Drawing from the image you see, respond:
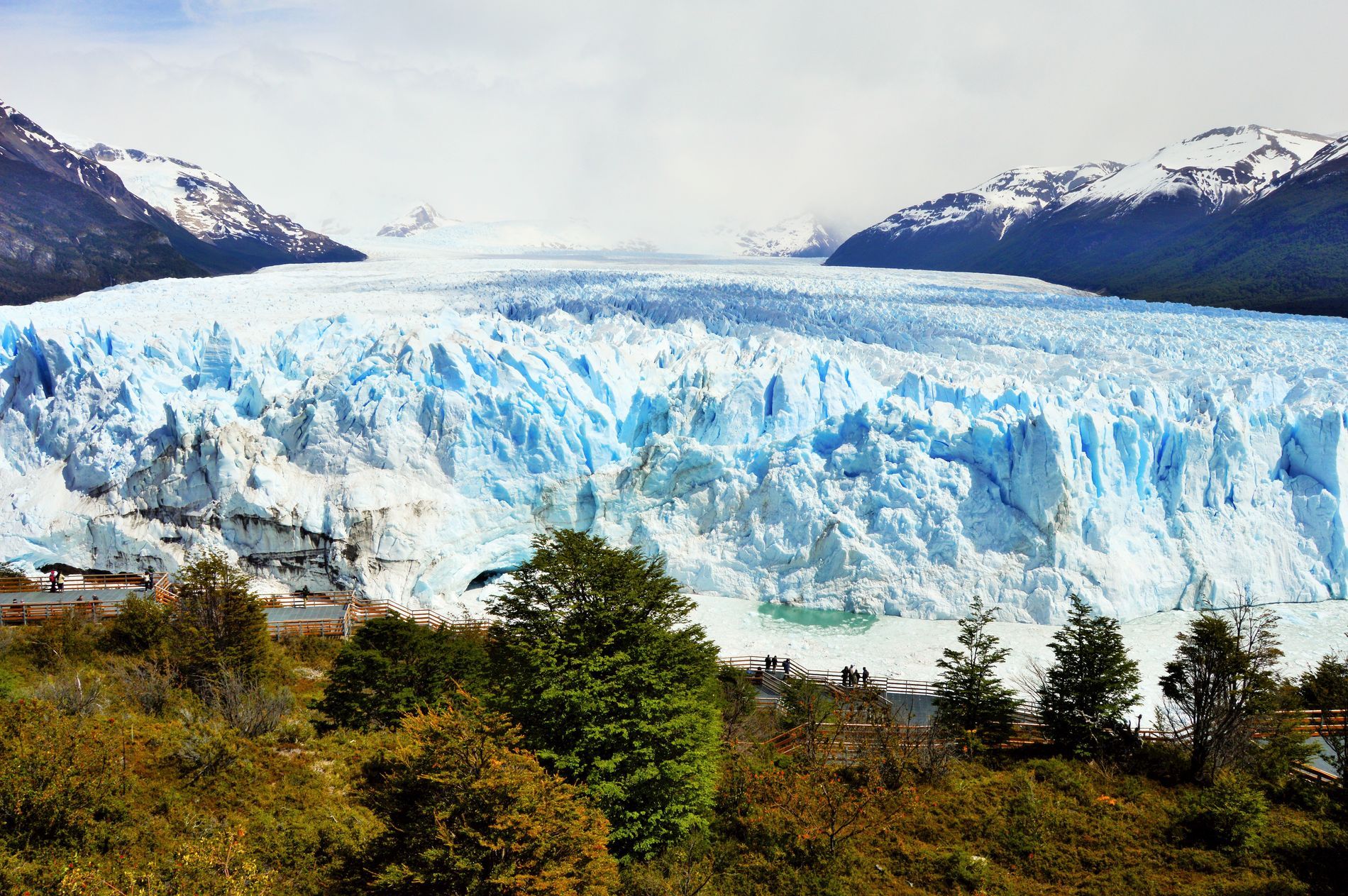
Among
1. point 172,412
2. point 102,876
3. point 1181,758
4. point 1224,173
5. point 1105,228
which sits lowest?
point 1181,758

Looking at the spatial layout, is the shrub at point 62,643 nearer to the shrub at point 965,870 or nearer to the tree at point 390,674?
the tree at point 390,674

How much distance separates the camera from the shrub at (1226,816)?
8.80 m

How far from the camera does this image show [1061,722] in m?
11.3

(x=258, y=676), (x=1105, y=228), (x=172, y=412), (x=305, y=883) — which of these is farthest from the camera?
(x=1105, y=228)

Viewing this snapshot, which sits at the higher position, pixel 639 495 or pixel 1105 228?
pixel 1105 228

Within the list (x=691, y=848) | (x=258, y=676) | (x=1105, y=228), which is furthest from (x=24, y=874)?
(x=1105, y=228)

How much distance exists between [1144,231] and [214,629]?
233ft

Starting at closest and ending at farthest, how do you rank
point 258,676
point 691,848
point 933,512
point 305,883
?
1. point 305,883
2. point 691,848
3. point 258,676
4. point 933,512

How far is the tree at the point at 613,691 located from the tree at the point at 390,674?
331cm

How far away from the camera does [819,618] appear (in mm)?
19281

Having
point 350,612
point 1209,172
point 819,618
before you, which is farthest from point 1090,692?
point 1209,172

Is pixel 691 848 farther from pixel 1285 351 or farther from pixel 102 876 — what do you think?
pixel 1285 351

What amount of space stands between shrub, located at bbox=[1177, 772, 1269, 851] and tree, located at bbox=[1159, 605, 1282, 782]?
902 mm

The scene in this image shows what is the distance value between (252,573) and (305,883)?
49.5ft
